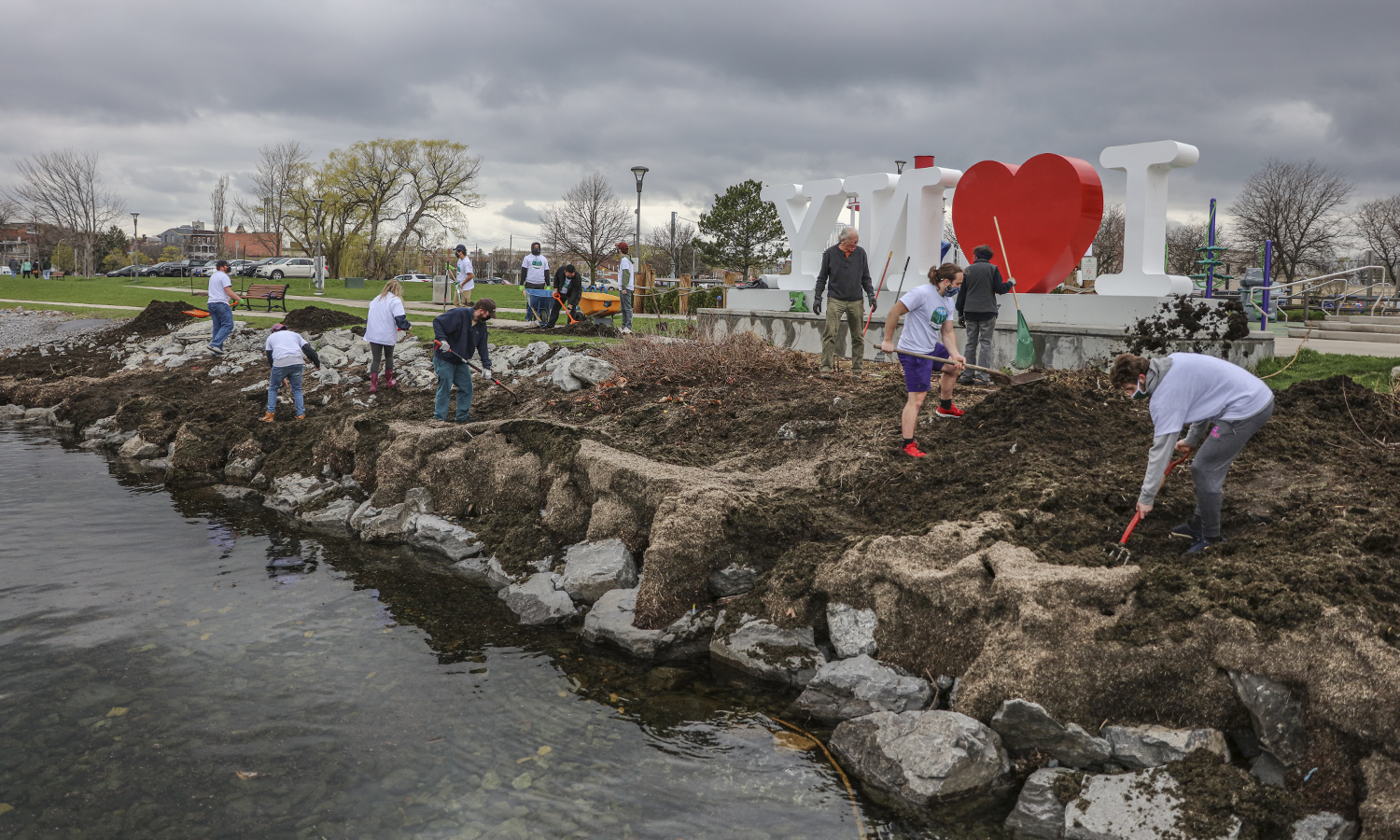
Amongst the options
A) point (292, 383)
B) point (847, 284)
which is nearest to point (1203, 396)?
point (847, 284)

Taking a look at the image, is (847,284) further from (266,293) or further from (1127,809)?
(266,293)

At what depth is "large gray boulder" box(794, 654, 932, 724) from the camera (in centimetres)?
540

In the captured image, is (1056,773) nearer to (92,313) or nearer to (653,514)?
(653,514)

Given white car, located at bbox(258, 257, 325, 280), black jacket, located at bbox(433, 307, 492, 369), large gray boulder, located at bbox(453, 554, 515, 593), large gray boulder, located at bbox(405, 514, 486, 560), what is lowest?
large gray boulder, located at bbox(453, 554, 515, 593)

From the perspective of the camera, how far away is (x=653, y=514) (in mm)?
7613

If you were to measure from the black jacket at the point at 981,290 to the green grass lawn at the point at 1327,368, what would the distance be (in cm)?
305

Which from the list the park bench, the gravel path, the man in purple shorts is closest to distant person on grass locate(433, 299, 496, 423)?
the man in purple shorts

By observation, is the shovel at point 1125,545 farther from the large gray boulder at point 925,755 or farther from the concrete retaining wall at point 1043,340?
the concrete retaining wall at point 1043,340

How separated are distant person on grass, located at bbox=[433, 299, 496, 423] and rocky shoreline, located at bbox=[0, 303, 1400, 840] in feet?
2.28

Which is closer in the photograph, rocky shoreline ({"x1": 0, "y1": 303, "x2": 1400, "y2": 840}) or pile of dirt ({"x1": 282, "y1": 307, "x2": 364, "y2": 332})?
rocky shoreline ({"x1": 0, "y1": 303, "x2": 1400, "y2": 840})

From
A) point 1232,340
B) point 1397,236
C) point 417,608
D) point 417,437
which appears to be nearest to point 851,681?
point 417,608

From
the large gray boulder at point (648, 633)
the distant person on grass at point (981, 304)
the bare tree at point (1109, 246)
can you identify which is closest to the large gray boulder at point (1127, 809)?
the large gray boulder at point (648, 633)

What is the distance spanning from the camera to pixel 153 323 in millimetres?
21297

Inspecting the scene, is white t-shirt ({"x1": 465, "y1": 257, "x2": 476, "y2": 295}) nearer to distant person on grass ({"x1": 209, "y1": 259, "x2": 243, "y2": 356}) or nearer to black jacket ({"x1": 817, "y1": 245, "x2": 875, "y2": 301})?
distant person on grass ({"x1": 209, "y1": 259, "x2": 243, "y2": 356})
